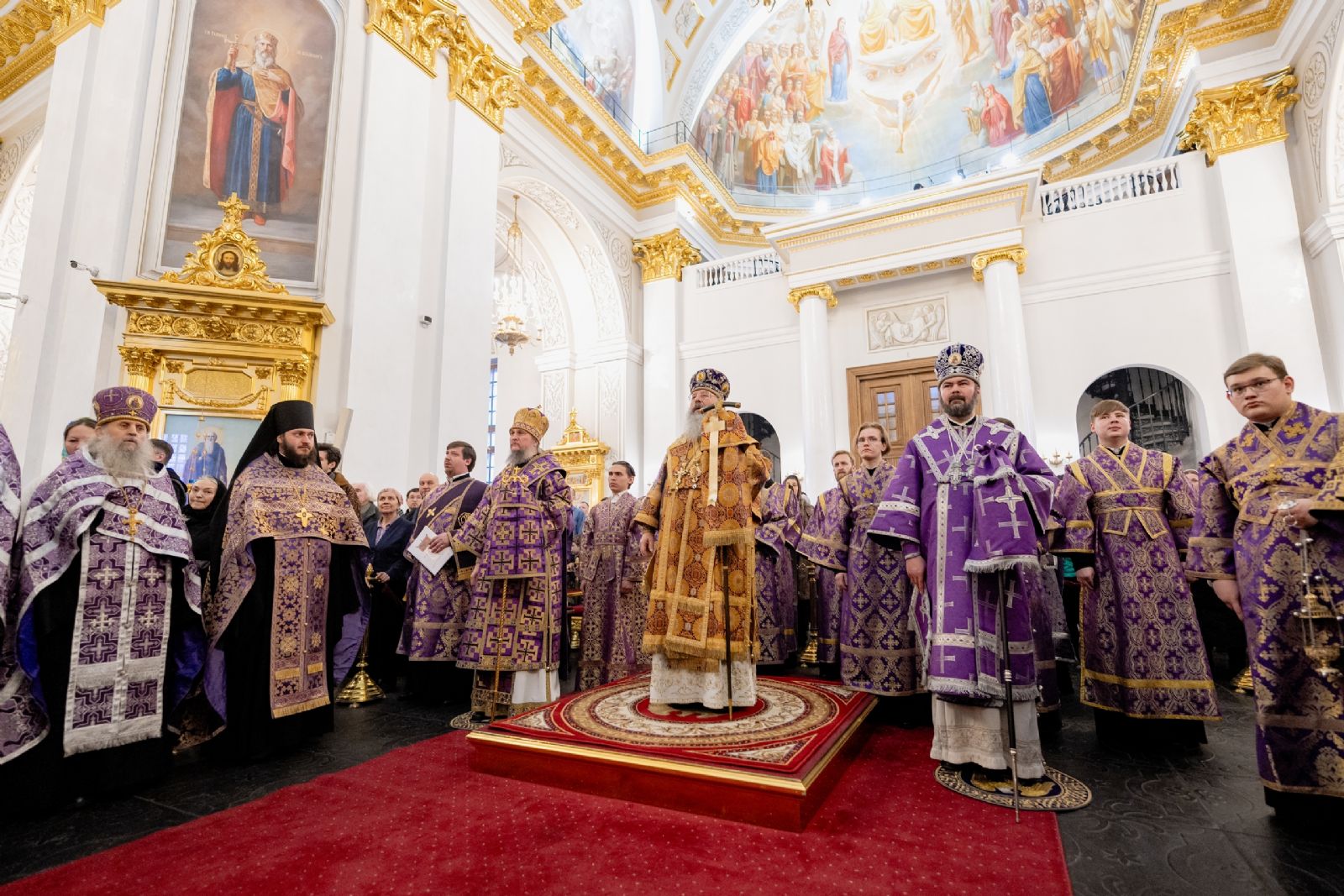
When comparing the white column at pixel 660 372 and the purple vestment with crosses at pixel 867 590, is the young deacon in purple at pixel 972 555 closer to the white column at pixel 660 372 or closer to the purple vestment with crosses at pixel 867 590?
the purple vestment with crosses at pixel 867 590

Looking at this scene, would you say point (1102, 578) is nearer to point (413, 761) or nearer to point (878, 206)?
point (413, 761)

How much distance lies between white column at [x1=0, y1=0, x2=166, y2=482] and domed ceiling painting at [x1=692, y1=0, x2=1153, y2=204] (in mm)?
12060

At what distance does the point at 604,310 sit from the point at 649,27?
22.2 feet

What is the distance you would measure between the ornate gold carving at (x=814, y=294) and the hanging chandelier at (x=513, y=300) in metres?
5.33

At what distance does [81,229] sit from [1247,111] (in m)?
15.8

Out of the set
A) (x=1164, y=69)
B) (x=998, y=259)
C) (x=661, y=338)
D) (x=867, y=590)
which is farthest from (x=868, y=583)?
(x=1164, y=69)

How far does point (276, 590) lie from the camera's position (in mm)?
3855

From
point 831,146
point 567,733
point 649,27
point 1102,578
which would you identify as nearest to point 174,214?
point 567,733

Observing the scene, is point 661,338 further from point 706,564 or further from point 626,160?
point 706,564

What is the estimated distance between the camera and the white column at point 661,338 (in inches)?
570

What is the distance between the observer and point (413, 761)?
361 centimetres

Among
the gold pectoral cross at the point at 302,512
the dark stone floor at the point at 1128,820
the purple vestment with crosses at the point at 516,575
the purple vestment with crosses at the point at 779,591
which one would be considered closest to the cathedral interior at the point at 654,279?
the dark stone floor at the point at 1128,820

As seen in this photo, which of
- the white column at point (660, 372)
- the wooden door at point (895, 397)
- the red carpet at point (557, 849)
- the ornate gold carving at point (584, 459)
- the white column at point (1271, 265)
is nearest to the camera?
the red carpet at point (557, 849)

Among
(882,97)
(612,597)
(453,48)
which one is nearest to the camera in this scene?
(612,597)
